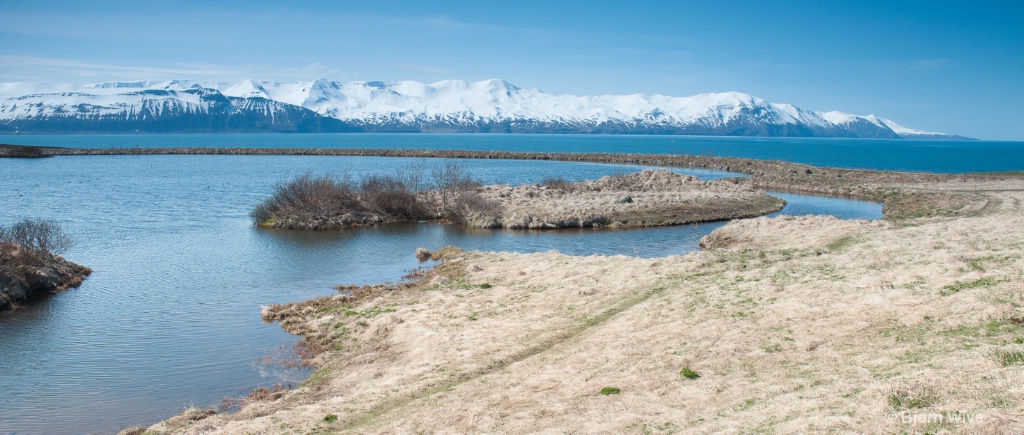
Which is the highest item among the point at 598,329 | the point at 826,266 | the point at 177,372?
the point at 826,266

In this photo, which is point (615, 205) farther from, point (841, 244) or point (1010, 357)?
point (1010, 357)

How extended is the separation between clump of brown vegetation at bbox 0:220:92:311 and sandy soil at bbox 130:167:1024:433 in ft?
36.1

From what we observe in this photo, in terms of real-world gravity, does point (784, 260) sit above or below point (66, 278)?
above

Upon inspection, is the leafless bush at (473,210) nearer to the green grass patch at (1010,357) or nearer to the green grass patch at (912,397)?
the green grass patch at (1010,357)

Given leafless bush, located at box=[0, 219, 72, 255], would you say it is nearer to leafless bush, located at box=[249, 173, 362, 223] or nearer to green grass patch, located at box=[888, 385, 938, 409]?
leafless bush, located at box=[249, 173, 362, 223]

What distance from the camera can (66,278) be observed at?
32719 mm

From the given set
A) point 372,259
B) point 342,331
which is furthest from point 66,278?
point 342,331

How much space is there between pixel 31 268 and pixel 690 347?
2878 centimetres

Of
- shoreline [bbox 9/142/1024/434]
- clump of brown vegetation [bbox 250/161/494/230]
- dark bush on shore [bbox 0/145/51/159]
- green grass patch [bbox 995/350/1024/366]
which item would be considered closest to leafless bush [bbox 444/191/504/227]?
clump of brown vegetation [bbox 250/161/494/230]

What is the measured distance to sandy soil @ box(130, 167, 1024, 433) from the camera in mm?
12062

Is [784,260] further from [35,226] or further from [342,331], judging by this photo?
[35,226]

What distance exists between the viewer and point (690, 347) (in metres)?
17.0

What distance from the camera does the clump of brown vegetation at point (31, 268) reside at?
2880 cm

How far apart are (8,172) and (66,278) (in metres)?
91.1
